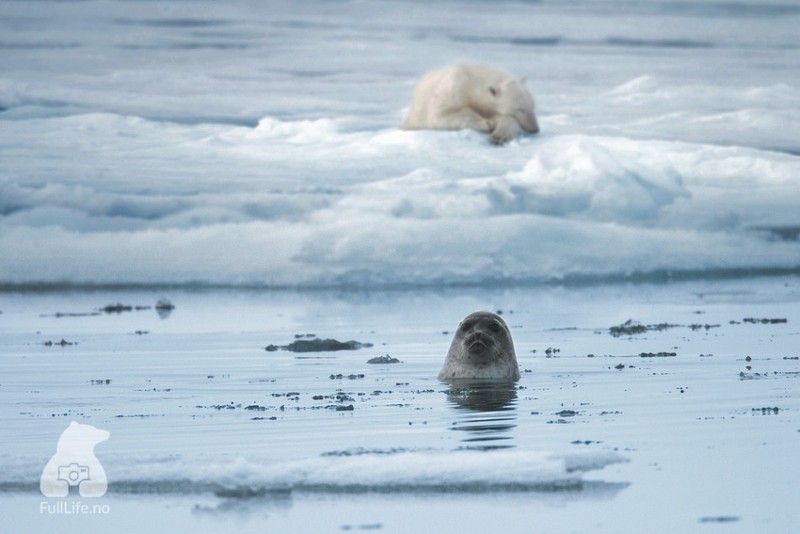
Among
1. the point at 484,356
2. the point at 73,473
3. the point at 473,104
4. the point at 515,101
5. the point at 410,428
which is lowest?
the point at 73,473

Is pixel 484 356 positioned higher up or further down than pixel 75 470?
higher up

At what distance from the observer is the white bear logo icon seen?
34.3 ft

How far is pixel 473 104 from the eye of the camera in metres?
34.5

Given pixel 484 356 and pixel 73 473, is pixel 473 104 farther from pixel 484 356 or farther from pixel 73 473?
pixel 73 473

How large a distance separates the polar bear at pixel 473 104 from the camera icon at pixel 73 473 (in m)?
23.1

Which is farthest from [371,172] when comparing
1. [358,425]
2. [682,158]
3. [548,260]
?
[358,425]

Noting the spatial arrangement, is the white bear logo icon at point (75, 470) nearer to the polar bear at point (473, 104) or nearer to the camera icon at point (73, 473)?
the camera icon at point (73, 473)

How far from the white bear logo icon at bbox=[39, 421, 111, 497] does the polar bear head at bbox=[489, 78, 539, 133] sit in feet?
73.2

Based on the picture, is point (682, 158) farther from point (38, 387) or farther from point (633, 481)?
point (633, 481)

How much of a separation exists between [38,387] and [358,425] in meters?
4.81

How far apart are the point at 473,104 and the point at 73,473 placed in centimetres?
2432

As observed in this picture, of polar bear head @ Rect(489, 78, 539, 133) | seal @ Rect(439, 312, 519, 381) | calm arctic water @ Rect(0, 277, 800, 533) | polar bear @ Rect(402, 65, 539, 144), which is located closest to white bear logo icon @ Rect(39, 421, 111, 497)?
calm arctic water @ Rect(0, 277, 800, 533)

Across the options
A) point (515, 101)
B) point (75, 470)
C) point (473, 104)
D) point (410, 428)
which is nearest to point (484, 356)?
point (410, 428)

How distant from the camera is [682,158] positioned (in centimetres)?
3638
